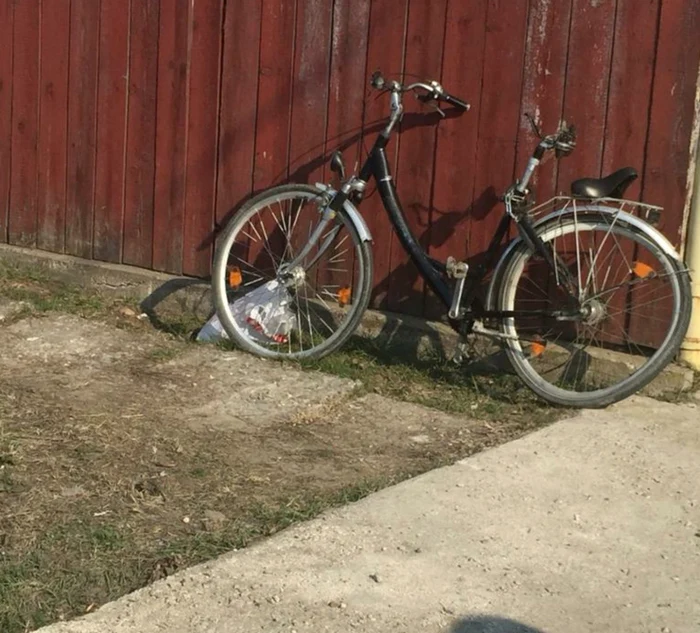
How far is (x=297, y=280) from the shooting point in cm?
581

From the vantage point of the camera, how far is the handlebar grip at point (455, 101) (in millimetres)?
5406

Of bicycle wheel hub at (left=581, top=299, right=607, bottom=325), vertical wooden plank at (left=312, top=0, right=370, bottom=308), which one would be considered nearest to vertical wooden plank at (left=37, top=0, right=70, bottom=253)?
vertical wooden plank at (left=312, top=0, right=370, bottom=308)

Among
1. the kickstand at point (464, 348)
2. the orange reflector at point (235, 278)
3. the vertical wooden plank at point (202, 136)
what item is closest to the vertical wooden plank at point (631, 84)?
the kickstand at point (464, 348)

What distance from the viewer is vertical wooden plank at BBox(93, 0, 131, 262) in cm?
675

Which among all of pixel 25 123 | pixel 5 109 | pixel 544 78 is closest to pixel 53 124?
pixel 25 123

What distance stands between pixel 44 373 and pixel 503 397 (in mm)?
2043

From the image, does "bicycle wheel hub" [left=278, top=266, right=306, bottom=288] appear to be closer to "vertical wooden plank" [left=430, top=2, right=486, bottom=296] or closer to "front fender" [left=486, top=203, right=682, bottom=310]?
"vertical wooden plank" [left=430, top=2, right=486, bottom=296]

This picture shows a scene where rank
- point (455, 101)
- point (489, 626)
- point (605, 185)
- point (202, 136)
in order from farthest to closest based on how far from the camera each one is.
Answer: point (202, 136) < point (455, 101) < point (605, 185) < point (489, 626)

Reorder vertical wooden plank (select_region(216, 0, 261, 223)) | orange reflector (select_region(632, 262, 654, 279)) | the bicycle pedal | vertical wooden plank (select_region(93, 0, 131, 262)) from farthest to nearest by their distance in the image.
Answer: vertical wooden plank (select_region(93, 0, 131, 262)) → vertical wooden plank (select_region(216, 0, 261, 223)) → the bicycle pedal → orange reflector (select_region(632, 262, 654, 279))

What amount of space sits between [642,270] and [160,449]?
2.03 m

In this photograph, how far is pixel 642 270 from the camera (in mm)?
4926

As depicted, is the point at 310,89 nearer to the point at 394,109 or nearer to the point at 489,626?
the point at 394,109

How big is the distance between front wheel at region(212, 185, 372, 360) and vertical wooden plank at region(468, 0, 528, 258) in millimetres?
548

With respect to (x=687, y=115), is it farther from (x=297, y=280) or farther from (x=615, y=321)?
(x=297, y=280)
